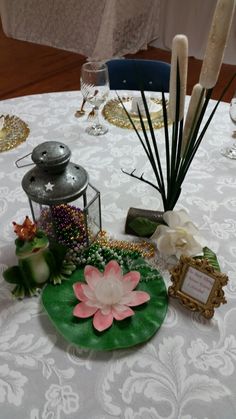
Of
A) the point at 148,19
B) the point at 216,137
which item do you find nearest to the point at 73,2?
the point at 148,19

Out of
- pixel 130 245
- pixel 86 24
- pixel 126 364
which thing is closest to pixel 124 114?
pixel 130 245

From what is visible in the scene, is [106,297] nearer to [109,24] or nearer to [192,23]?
[109,24]

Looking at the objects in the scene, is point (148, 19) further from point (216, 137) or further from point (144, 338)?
point (144, 338)

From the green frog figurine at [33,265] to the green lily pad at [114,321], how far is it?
19mm

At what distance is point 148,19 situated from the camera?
3115 millimetres

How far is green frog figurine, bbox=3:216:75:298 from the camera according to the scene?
57cm

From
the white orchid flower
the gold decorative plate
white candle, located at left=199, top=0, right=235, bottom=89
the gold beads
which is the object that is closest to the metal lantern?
the gold beads

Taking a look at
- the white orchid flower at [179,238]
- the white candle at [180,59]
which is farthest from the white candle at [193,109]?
the white orchid flower at [179,238]

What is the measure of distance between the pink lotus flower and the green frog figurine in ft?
0.16

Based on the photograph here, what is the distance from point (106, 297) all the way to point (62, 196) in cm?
18

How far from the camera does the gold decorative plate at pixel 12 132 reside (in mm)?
986

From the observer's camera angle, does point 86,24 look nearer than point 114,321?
→ No

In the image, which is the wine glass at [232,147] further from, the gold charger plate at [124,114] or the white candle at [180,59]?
the white candle at [180,59]

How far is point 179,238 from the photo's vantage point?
0.65 m
